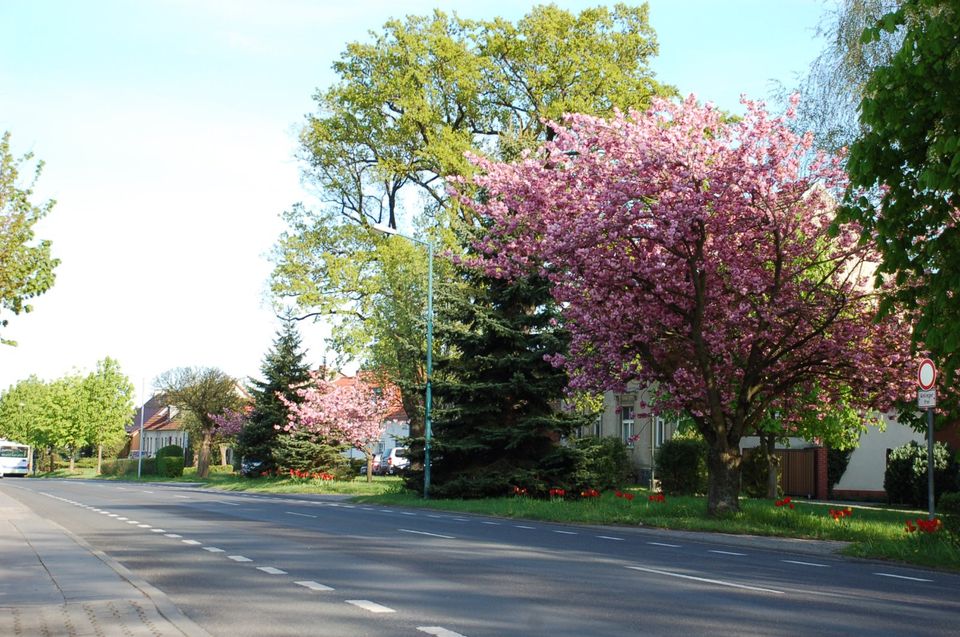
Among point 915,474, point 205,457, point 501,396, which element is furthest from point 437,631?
point 205,457

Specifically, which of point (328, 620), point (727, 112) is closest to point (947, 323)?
point (328, 620)

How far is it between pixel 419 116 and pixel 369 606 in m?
34.2

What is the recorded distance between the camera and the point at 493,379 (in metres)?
31.6

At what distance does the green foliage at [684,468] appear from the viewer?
A: 38125mm

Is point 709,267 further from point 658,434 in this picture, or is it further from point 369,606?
point 658,434

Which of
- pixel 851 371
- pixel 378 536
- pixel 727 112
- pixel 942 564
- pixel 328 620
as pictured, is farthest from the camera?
pixel 727 112

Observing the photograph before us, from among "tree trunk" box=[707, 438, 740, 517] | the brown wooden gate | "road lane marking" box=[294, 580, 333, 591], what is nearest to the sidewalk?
"road lane marking" box=[294, 580, 333, 591]

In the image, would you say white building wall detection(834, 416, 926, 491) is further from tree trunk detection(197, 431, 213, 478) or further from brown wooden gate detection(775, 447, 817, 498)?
tree trunk detection(197, 431, 213, 478)

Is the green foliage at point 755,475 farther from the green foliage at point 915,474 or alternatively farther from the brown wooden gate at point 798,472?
the green foliage at point 915,474

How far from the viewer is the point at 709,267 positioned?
71.4 ft

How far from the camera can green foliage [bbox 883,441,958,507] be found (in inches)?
1287

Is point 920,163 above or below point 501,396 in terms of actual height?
above

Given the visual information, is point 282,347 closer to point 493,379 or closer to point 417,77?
point 417,77

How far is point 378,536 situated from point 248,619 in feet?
30.1
